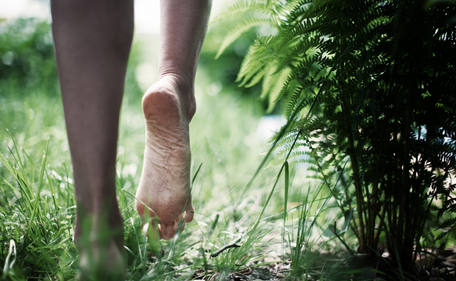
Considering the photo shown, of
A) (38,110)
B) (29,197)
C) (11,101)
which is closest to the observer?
(29,197)

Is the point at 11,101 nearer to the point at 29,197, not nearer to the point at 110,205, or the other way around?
the point at 29,197

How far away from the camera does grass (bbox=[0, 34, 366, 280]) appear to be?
0.88 metres

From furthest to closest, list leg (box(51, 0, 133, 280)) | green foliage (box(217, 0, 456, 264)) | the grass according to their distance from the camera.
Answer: the grass → green foliage (box(217, 0, 456, 264)) → leg (box(51, 0, 133, 280))

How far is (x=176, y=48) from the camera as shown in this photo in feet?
3.51

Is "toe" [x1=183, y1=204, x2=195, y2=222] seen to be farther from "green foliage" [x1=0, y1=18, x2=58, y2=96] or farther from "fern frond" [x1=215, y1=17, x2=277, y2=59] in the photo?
"green foliage" [x1=0, y1=18, x2=58, y2=96]

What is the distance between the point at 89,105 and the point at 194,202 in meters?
1.08

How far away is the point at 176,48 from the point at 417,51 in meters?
0.78

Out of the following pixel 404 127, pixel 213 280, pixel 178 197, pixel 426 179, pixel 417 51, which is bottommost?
pixel 213 280

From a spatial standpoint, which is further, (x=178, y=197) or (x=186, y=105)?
(x=186, y=105)

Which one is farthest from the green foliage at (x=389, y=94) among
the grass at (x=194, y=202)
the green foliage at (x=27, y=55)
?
the green foliage at (x=27, y=55)

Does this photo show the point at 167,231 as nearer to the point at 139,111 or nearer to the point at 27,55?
the point at 139,111

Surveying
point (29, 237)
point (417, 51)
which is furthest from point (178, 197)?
point (417, 51)

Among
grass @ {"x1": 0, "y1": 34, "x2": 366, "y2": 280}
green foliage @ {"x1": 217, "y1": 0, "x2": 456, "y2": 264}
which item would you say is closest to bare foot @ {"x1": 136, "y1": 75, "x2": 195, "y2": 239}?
grass @ {"x1": 0, "y1": 34, "x2": 366, "y2": 280}

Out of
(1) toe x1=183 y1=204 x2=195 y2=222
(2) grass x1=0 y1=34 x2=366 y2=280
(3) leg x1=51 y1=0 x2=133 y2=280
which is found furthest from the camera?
(1) toe x1=183 y1=204 x2=195 y2=222
